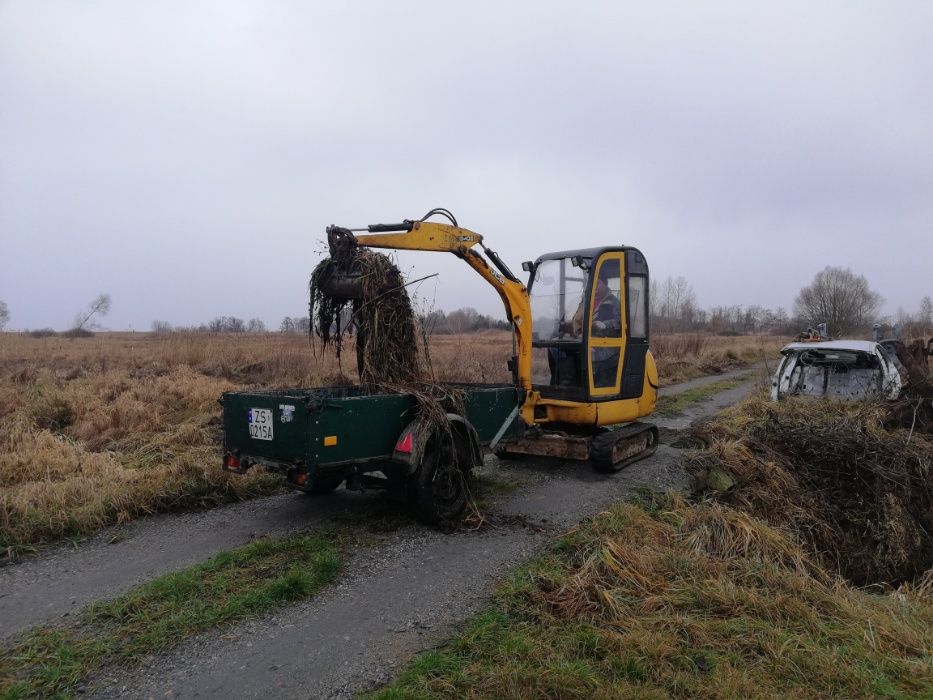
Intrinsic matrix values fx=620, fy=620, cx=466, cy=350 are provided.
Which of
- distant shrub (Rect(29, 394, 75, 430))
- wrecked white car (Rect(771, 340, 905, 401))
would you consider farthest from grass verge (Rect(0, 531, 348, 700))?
wrecked white car (Rect(771, 340, 905, 401))

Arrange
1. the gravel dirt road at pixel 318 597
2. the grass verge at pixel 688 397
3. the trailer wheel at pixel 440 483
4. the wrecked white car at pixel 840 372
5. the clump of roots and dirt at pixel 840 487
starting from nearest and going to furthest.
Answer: the gravel dirt road at pixel 318 597 < the trailer wheel at pixel 440 483 < the clump of roots and dirt at pixel 840 487 < the wrecked white car at pixel 840 372 < the grass verge at pixel 688 397

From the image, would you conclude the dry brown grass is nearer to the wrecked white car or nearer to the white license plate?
the wrecked white car

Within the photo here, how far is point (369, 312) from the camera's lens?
6.50 meters

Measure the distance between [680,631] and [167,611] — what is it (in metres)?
3.47

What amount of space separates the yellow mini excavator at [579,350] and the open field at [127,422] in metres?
2.34

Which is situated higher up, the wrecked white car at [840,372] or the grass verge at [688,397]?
the wrecked white car at [840,372]

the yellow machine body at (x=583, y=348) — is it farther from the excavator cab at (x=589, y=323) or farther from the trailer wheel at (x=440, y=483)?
the trailer wheel at (x=440, y=483)

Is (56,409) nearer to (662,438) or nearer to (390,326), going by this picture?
(390,326)

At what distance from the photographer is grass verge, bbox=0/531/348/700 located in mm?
3600

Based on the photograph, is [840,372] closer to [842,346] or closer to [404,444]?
[842,346]

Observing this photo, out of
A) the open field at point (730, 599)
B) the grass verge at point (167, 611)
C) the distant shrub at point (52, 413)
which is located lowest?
the open field at point (730, 599)

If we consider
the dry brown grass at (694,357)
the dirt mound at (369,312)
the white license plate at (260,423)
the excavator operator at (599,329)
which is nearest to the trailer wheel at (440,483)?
the dirt mound at (369,312)

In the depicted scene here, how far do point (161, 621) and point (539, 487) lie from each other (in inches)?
183

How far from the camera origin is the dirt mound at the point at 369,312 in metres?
6.43
